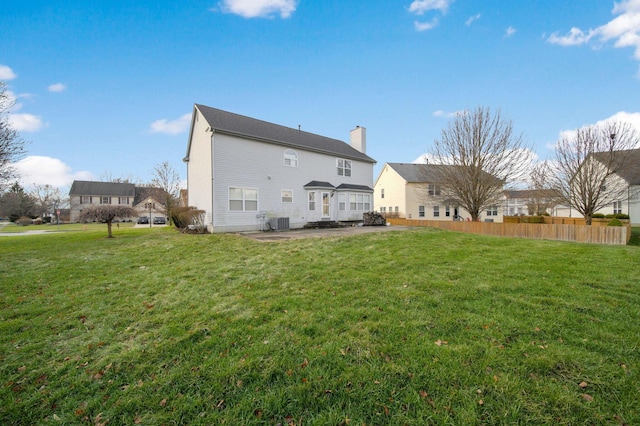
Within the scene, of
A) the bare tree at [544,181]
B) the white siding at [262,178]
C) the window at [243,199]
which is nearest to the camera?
the white siding at [262,178]

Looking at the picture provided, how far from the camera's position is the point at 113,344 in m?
3.66

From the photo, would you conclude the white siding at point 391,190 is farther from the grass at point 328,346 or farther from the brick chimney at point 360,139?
the grass at point 328,346

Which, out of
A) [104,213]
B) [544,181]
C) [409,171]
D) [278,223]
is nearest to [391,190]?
[409,171]

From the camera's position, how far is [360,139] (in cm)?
2494

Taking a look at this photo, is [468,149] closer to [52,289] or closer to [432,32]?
[432,32]

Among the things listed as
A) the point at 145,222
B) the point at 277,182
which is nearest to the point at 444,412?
the point at 277,182

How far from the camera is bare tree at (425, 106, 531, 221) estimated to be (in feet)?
58.1

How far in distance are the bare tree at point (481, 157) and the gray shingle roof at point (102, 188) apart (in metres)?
61.8

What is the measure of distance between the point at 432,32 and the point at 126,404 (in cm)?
1851

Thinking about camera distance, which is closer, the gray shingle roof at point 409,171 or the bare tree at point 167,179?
the bare tree at point 167,179

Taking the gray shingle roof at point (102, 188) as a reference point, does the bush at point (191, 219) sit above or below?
below

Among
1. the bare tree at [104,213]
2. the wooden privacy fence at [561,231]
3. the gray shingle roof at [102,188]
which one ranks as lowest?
the wooden privacy fence at [561,231]

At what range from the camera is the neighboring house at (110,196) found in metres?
50.0

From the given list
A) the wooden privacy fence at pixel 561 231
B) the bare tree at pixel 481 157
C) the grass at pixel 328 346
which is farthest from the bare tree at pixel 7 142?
the wooden privacy fence at pixel 561 231
